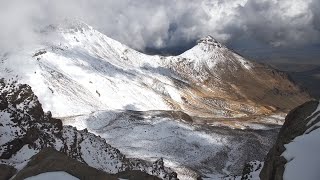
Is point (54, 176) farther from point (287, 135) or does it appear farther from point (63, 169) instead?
point (287, 135)

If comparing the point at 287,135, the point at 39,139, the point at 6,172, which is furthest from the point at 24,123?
the point at 287,135

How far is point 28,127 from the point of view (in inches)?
2936

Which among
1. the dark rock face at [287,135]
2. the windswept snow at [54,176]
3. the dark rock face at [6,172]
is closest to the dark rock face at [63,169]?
the windswept snow at [54,176]

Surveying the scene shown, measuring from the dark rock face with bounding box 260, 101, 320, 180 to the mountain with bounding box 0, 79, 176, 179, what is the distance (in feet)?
97.9

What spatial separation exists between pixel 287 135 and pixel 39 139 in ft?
148

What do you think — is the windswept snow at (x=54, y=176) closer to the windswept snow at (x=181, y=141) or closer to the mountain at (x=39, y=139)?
the mountain at (x=39, y=139)

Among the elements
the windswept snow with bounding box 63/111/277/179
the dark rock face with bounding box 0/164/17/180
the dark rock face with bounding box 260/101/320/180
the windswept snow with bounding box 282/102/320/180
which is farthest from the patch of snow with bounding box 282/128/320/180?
the windswept snow with bounding box 63/111/277/179

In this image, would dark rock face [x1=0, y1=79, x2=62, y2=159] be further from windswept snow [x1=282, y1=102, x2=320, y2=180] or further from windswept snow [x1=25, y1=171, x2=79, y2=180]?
windswept snow [x1=282, y1=102, x2=320, y2=180]

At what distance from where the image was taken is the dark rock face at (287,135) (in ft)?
108

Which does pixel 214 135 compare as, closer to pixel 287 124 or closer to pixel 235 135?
pixel 235 135

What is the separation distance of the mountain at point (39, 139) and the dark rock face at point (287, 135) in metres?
29.8

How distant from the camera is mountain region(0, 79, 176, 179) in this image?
68125mm

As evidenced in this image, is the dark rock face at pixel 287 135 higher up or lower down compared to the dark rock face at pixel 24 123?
lower down

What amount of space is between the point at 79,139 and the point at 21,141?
65.6 ft
